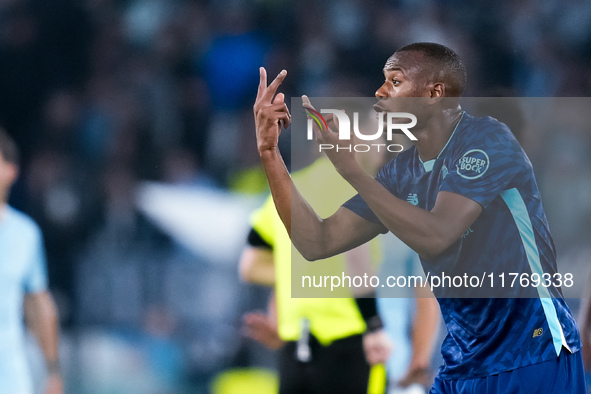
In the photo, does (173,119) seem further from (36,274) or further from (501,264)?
(501,264)

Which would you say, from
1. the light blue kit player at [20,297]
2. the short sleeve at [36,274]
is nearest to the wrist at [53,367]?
the light blue kit player at [20,297]

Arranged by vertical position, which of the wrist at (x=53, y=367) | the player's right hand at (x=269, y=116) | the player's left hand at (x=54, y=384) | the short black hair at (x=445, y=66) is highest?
the short black hair at (x=445, y=66)

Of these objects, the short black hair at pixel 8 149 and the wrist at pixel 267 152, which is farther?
the short black hair at pixel 8 149

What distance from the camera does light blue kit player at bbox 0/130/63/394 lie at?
9.71 feet

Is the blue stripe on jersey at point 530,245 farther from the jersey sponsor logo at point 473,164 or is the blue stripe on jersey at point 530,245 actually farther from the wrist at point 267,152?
the wrist at point 267,152

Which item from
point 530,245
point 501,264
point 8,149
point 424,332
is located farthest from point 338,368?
point 8,149

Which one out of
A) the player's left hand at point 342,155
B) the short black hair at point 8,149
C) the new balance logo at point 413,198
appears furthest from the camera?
the short black hair at point 8,149

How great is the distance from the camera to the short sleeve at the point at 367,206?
2064 mm

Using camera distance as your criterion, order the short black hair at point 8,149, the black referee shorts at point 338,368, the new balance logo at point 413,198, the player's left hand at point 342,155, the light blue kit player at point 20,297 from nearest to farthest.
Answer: the player's left hand at point 342,155
the new balance logo at point 413,198
the black referee shorts at point 338,368
the light blue kit player at point 20,297
the short black hair at point 8,149

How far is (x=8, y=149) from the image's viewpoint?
306 cm

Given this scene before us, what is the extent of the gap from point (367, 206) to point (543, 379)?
68cm

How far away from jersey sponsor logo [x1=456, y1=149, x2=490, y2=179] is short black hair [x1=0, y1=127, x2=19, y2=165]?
2105 mm

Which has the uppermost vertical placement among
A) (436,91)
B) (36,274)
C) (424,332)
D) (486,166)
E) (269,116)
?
(436,91)

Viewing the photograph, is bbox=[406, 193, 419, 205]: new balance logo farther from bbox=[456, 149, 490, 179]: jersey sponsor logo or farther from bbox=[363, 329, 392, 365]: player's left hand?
bbox=[363, 329, 392, 365]: player's left hand
